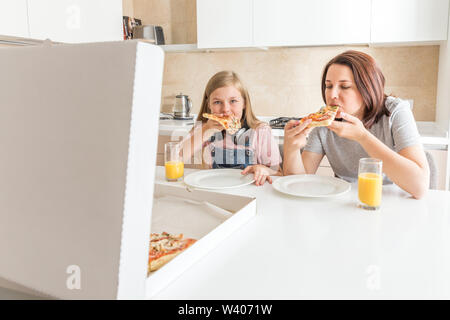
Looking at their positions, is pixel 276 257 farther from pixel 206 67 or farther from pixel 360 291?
pixel 206 67

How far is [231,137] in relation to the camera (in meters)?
2.13

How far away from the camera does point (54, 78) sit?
466 millimetres

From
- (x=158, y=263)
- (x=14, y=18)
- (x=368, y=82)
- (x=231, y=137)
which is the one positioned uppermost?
(x=14, y=18)

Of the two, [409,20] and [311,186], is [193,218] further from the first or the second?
[409,20]

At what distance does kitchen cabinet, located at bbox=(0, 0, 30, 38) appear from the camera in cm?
208

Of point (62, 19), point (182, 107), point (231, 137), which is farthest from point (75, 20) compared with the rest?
point (231, 137)

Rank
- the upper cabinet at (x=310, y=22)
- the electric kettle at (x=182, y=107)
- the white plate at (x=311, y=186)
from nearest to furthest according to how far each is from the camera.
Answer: the white plate at (x=311, y=186) → the upper cabinet at (x=310, y=22) → the electric kettle at (x=182, y=107)

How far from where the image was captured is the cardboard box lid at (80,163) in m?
0.43

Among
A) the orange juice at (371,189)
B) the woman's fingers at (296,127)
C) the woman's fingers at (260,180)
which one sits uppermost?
the woman's fingers at (296,127)

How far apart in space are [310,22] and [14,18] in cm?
183

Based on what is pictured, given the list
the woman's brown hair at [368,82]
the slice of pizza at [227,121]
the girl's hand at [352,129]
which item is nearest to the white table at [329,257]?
the girl's hand at [352,129]

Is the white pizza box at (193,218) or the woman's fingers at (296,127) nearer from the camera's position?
the white pizza box at (193,218)

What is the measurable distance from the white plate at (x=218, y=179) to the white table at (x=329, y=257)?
258 mm

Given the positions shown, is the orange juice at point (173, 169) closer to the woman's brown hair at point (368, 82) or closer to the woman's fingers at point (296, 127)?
the woman's fingers at point (296, 127)
